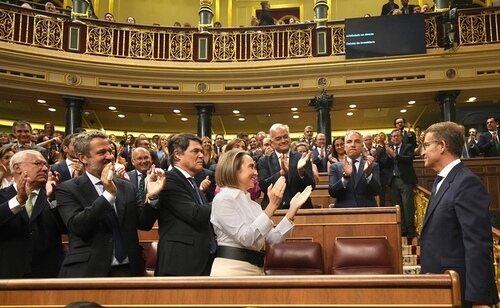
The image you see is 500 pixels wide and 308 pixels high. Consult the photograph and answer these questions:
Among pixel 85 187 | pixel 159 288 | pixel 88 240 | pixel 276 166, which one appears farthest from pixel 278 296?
pixel 276 166

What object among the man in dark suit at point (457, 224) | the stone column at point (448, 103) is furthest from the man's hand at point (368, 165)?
the stone column at point (448, 103)

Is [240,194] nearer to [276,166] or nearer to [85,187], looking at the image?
[85,187]

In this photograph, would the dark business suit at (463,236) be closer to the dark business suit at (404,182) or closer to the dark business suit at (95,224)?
the dark business suit at (95,224)

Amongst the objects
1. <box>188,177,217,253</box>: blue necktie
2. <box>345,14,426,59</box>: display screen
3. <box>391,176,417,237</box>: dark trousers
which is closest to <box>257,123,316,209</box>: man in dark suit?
<box>188,177,217,253</box>: blue necktie

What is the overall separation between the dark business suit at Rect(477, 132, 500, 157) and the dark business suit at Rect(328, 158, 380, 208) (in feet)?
12.9

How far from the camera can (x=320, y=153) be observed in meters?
6.48

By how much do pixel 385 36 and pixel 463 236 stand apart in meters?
7.37

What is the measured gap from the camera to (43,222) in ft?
8.41

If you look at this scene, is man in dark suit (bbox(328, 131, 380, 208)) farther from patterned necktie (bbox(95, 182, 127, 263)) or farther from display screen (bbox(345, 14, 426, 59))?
display screen (bbox(345, 14, 426, 59))

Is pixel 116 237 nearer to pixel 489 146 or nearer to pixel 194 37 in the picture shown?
pixel 489 146

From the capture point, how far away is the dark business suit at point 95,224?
216 centimetres

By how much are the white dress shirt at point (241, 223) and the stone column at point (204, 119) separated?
7.33m

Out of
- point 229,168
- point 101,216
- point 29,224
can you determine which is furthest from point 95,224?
point 229,168

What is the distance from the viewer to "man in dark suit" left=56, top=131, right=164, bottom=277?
2.17 metres
